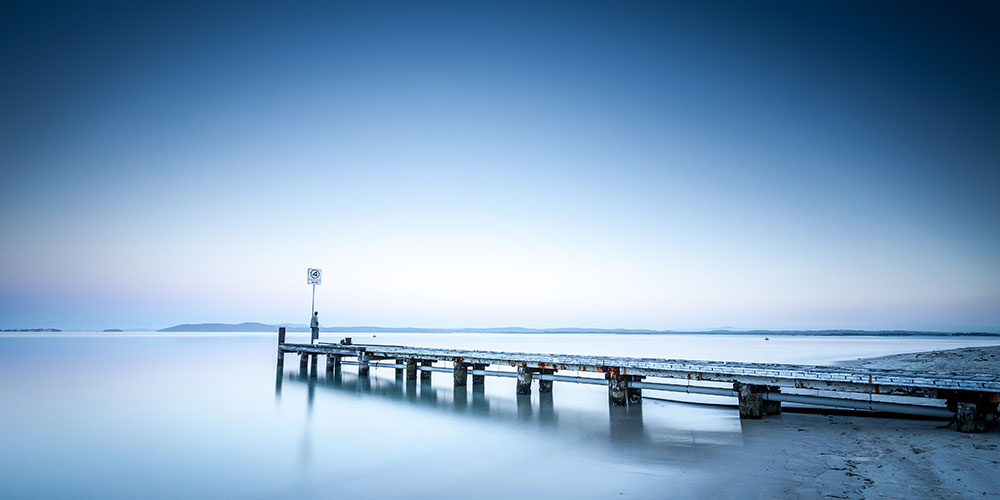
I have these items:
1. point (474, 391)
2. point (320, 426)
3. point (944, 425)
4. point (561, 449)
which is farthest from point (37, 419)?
point (944, 425)

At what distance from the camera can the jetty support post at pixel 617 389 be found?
1305 cm

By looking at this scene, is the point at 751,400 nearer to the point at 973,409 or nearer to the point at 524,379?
the point at 973,409

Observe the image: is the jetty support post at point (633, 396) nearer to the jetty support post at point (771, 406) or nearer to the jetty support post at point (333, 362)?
the jetty support post at point (771, 406)

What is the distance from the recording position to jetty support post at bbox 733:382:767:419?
35.9ft

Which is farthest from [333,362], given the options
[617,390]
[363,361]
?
[617,390]

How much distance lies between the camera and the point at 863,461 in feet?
23.9

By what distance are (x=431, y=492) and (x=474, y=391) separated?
33.2 feet

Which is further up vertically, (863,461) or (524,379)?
(524,379)

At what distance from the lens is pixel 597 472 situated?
7516 mm

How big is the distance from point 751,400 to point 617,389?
3135mm

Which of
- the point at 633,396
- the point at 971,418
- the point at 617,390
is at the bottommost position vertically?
the point at 633,396

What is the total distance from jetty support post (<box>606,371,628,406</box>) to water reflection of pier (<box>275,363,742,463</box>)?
0.55 feet

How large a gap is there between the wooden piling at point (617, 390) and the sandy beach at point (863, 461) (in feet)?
10.5

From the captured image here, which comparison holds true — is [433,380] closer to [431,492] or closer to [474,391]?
[474,391]
